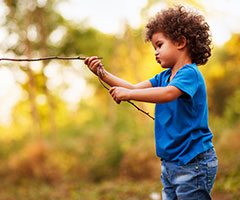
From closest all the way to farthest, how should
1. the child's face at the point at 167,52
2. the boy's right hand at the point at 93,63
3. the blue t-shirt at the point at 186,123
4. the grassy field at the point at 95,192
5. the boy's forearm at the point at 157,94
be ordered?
the boy's forearm at the point at 157,94 < the blue t-shirt at the point at 186,123 < the child's face at the point at 167,52 < the boy's right hand at the point at 93,63 < the grassy field at the point at 95,192

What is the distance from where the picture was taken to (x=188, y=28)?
2889mm

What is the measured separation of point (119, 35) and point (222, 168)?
771 centimetres

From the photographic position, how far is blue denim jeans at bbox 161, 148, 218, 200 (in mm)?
2793

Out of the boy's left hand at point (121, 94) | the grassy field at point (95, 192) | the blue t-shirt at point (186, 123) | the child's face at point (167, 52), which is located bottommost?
the blue t-shirt at point (186, 123)

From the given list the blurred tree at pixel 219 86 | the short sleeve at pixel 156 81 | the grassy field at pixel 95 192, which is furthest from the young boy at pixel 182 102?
the blurred tree at pixel 219 86

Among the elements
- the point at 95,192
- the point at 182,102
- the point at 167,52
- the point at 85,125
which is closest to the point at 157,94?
the point at 182,102

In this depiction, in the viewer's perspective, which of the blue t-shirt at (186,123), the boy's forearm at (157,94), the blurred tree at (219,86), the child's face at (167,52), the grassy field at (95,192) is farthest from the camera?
the blurred tree at (219,86)

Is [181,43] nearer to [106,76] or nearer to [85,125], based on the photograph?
[106,76]

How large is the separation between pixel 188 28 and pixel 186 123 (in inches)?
21.9

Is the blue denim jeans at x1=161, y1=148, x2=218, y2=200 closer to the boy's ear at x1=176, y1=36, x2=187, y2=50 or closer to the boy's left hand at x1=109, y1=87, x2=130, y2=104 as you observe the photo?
the boy's left hand at x1=109, y1=87, x2=130, y2=104

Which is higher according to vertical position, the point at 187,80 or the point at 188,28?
the point at 188,28

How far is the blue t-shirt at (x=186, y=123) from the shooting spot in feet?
9.07

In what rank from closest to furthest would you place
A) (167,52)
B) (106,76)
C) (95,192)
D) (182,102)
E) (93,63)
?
1. (182,102)
2. (167,52)
3. (93,63)
4. (106,76)
5. (95,192)

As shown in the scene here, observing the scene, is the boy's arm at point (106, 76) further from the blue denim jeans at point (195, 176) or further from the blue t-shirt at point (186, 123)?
the blue denim jeans at point (195, 176)
